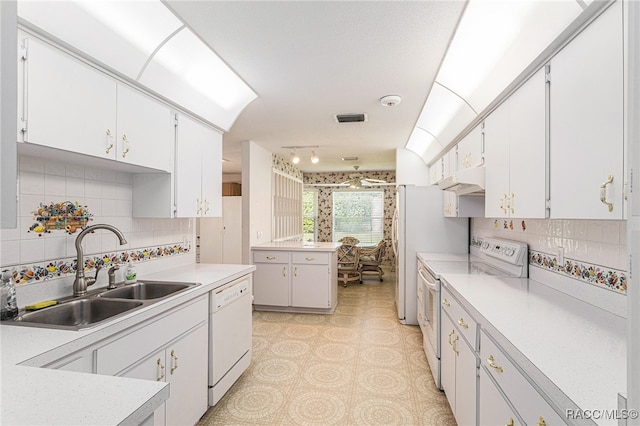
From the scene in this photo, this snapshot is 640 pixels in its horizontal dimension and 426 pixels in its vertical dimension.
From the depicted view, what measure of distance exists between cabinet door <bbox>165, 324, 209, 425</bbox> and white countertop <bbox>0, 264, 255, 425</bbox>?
660mm

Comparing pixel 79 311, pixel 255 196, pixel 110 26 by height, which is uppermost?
pixel 110 26

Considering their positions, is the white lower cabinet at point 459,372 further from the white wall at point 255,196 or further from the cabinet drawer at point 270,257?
the white wall at point 255,196

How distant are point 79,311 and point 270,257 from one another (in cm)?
273

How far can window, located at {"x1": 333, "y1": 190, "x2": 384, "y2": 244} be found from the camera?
7941 mm

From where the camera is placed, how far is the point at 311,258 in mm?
4227

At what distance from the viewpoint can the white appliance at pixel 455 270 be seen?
2.30 meters

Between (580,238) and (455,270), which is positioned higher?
(580,238)

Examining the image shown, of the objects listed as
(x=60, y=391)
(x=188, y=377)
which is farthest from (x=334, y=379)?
(x=60, y=391)

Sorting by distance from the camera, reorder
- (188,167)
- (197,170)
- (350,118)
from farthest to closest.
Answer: (350,118), (197,170), (188,167)

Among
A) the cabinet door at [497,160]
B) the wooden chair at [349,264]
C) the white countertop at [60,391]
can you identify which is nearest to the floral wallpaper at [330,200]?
the wooden chair at [349,264]

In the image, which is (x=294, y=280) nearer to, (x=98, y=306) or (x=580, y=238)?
(x=98, y=306)

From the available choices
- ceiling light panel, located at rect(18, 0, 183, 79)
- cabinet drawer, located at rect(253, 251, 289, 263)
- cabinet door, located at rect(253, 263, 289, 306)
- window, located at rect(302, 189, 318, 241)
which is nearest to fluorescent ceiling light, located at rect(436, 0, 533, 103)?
ceiling light panel, located at rect(18, 0, 183, 79)

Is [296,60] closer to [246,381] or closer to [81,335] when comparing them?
[81,335]

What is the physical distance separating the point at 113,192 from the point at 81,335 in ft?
4.04
